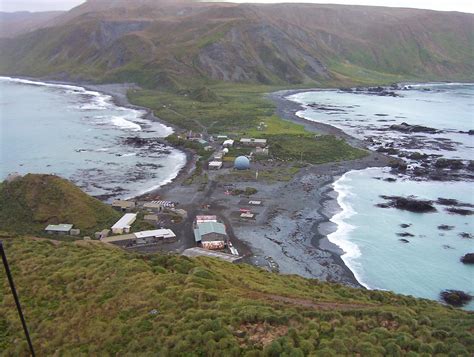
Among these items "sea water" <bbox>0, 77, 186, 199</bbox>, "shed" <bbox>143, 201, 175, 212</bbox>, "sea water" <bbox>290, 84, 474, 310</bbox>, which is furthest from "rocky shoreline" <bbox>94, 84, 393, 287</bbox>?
"sea water" <bbox>0, 77, 186, 199</bbox>

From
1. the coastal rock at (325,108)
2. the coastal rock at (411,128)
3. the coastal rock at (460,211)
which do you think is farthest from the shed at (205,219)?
the coastal rock at (325,108)

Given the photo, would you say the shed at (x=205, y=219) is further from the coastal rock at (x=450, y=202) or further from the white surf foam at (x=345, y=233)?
the coastal rock at (x=450, y=202)

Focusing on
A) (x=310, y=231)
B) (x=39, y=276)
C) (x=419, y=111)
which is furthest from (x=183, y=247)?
(x=419, y=111)

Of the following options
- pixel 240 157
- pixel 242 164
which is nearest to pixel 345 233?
pixel 242 164

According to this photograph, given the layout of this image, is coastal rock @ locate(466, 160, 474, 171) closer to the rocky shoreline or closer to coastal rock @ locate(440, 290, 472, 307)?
the rocky shoreline

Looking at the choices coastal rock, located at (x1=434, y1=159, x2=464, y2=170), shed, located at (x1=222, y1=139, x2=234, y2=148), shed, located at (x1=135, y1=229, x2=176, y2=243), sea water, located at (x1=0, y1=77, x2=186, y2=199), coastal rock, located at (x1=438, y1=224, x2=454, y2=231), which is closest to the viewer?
shed, located at (x1=135, y1=229, x2=176, y2=243)
